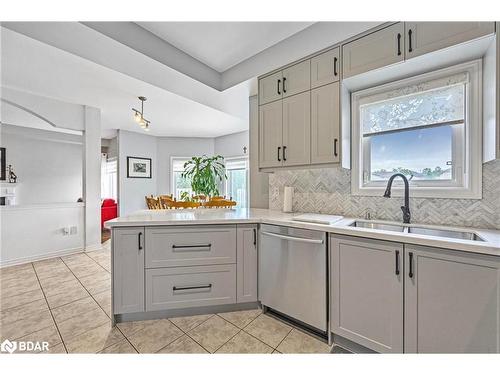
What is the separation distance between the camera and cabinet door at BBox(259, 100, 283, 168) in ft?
7.54

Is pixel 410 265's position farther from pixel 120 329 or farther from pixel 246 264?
pixel 120 329

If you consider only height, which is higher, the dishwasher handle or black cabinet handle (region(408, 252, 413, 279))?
the dishwasher handle

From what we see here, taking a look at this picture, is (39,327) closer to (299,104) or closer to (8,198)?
(299,104)

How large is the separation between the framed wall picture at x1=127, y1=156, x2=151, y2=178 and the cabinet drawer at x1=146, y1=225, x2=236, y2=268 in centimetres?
463

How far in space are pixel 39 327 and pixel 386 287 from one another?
260 centimetres

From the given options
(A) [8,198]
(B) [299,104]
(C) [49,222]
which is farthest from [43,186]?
(B) [299,104]

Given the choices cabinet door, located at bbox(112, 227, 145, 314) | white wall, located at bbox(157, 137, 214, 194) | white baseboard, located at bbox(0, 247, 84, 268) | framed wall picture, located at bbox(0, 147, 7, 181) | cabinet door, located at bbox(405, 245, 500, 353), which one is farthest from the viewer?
white wall, located at bbox(157, 137, 214, 194)

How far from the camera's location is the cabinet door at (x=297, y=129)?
209 cm

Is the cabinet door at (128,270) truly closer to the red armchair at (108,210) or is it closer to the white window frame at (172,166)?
the red armchair at (108,210)

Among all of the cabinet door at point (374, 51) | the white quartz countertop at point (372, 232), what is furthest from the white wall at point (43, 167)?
the cabinet door at point (374, 51)

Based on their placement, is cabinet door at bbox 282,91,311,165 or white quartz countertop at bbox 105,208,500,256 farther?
cabinet door at bbox 282,91,311,165

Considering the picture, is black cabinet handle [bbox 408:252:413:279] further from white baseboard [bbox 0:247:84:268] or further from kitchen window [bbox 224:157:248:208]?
kitchen window [bbox 224:157:248:208]

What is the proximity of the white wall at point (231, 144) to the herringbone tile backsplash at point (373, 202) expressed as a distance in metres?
3.36

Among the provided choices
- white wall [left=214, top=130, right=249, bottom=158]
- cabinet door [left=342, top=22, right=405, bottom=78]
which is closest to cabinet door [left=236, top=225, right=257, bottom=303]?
cabinet door [left=342, top=22, right=405, bottom=78]
